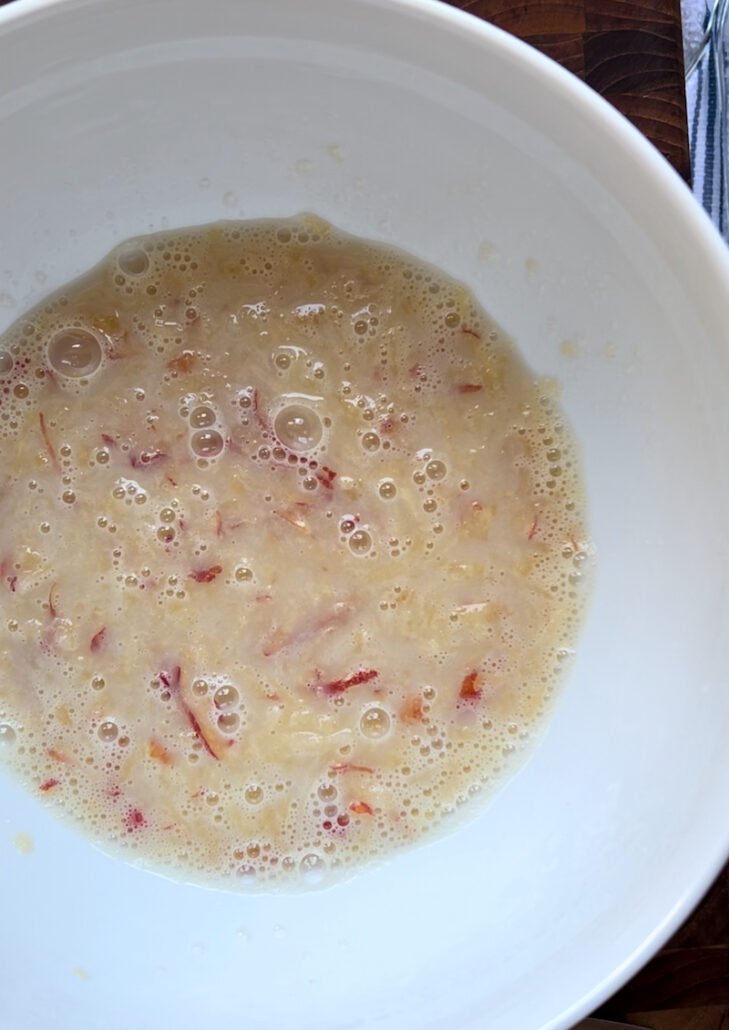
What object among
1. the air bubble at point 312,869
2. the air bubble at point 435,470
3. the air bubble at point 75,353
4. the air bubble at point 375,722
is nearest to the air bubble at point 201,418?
the air bubble at point 75,353

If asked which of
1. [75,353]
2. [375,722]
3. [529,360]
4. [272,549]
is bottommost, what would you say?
[375,722]

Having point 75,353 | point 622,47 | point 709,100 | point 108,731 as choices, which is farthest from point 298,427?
point 709,100

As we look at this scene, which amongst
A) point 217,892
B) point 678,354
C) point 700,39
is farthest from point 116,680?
point 700,39

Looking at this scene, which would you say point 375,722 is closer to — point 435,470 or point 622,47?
point 435,470

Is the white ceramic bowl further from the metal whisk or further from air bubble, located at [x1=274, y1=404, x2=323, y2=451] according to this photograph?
the metal whisk

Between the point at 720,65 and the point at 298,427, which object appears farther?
the point at 720,65

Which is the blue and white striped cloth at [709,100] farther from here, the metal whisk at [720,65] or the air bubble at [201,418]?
the air bubble at [201,418]

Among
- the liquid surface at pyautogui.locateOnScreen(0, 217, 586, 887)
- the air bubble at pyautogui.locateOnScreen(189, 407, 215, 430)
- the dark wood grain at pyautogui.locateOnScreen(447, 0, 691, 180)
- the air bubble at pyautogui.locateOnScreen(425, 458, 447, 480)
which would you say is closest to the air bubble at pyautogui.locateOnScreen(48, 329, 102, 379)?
the liquid surface at pyautogui.locateOnScreen(0, 217, 586, 887)
